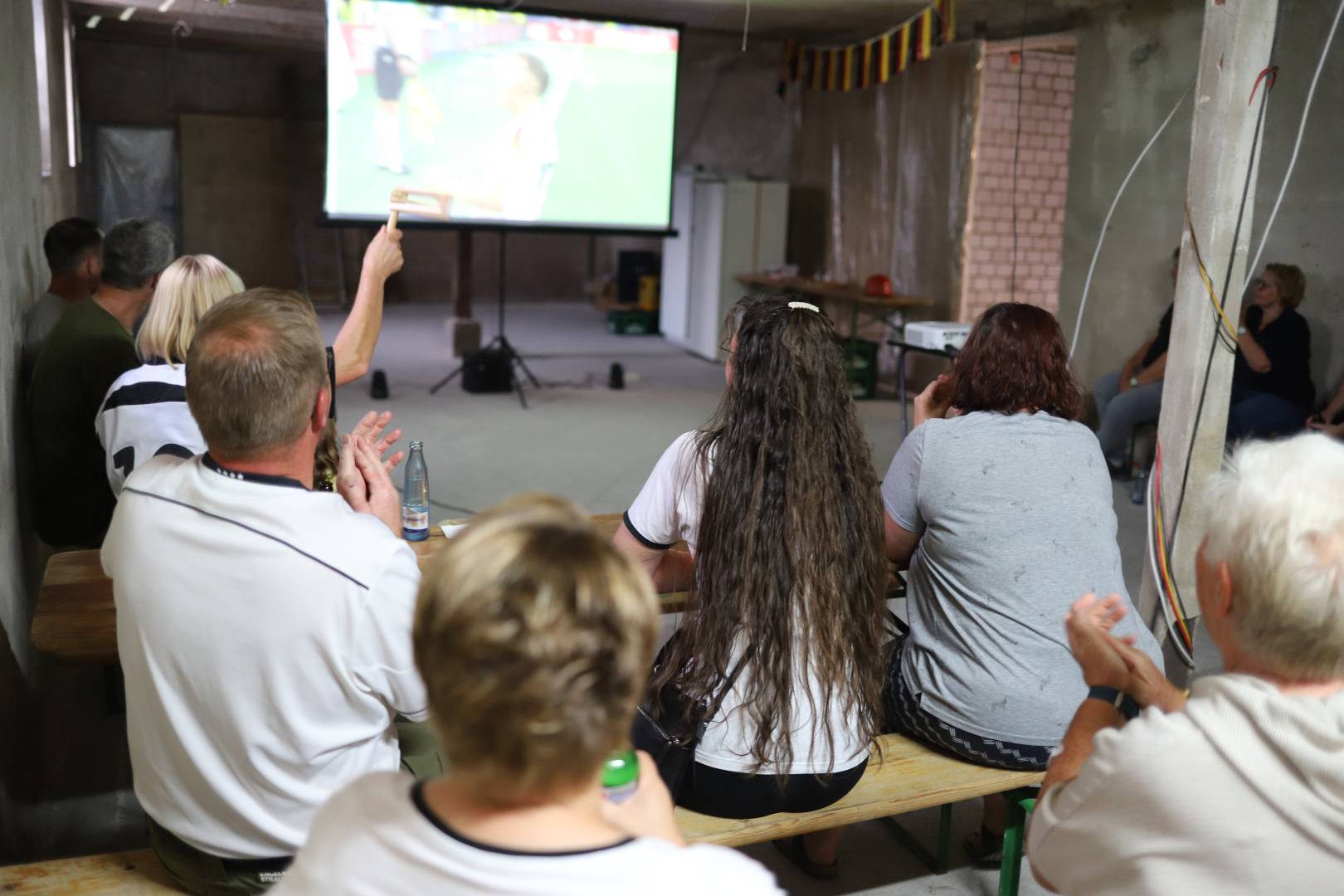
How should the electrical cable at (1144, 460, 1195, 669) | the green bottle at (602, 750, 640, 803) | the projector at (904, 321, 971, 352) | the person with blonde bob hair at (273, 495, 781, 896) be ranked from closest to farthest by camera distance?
the person with blonde bob hair at (273, 495, 781, 896)
the green bottle at (602, 750, 640, 803)
the electrical cable at (1144, 460, 1195, 669)
the projector at (904, 321, 971, 352)

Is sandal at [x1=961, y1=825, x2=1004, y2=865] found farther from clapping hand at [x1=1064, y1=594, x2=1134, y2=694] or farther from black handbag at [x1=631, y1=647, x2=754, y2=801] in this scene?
clapping hand at [x1=1064, y1=594, x2=1134, y2=694]

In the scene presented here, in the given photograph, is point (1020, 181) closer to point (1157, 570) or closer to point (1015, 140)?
point (1015, 140)

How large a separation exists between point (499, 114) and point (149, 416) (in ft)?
14.5

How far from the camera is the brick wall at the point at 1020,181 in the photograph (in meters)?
7.12

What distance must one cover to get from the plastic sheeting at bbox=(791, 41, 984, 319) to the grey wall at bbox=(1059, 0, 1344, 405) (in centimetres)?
111

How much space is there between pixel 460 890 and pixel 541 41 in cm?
624

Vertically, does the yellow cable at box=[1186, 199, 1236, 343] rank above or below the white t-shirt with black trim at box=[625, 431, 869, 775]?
above

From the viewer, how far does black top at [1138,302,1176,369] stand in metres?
5.27

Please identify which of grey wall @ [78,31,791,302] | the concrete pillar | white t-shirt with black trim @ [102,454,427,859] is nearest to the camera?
white t-shirt with black trim @ [102,454,427,859]

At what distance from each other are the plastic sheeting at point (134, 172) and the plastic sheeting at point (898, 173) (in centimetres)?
565

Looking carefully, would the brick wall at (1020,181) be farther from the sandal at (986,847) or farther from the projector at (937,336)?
the sandal at (986,847)

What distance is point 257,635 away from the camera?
1311mm

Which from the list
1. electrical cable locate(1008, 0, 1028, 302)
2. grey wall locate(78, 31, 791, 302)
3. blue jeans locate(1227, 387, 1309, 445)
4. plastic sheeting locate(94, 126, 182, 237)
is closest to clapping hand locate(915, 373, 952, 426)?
blue jeans locate(1227, 387, 1309, 445)

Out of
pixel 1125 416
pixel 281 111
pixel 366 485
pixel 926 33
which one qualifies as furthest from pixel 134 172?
pixel 366 485
